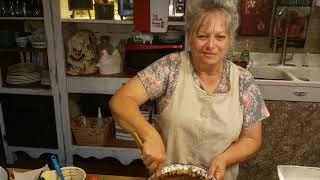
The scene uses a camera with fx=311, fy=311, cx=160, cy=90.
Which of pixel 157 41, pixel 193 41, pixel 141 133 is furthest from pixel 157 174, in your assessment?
pixel 157 41

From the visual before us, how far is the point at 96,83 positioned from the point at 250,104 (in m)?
1.35

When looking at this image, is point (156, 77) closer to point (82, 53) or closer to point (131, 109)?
point (131, 109)

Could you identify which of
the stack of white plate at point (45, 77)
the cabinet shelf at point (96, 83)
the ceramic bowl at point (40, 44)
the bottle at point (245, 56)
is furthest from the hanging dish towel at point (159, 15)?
the stack of white plate at point (45, 77)

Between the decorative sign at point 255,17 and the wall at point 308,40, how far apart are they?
0.05 meters

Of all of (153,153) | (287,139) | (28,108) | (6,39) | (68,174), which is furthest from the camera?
(28,108)

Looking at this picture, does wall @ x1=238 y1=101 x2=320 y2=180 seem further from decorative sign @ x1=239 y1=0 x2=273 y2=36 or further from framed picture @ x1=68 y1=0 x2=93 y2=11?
framed picture @ x1=68 y1=0 x2=93 y2=11

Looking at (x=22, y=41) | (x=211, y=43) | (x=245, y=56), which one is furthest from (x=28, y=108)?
(x=211, y=43)

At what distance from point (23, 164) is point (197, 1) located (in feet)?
7.08

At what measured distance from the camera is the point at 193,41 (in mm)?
1085

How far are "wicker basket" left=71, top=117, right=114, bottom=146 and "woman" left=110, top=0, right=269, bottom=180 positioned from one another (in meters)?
1.23

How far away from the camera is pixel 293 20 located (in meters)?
2.40

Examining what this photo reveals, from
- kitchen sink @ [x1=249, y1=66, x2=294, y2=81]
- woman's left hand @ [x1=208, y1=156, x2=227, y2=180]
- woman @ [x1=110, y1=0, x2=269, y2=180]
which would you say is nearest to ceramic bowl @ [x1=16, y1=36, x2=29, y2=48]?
woman @ [x1=110, y1=0, x2=269, y2=180]

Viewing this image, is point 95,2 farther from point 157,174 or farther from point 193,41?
point 157,174

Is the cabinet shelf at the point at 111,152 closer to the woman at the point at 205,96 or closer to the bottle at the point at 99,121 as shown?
the bottle at the point at 99,121
